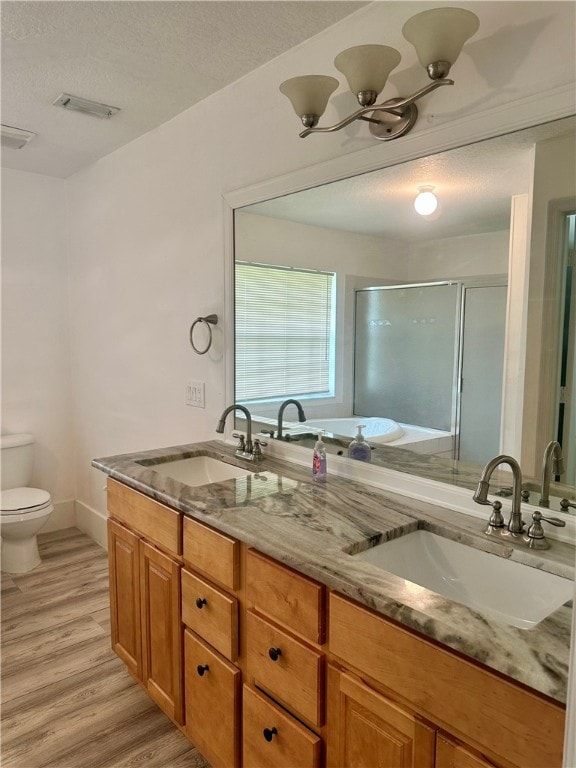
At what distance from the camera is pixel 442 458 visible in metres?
1.61

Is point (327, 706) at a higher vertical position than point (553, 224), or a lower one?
lower

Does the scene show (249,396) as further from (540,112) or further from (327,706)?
(540,112)

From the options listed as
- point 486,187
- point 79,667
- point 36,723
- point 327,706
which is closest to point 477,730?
point 327,706

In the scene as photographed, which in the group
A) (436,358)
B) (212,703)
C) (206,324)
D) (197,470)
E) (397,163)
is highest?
(397,163)

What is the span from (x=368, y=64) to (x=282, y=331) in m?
1.09

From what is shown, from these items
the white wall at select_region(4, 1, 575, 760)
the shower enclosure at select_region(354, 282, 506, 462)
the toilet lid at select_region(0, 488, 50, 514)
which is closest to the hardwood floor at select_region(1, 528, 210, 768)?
the toilet lid at select_region(0, 488, 50, 514)

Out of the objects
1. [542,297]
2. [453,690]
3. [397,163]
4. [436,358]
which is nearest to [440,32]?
[397,163]

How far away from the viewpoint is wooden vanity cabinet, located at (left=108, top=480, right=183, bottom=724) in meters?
1.76

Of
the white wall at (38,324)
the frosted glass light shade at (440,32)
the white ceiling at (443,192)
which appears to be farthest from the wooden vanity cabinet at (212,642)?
the white wall at (38,324)

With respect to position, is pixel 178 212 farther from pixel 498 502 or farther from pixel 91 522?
pixel 91 522

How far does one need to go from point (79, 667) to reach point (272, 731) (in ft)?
4.37

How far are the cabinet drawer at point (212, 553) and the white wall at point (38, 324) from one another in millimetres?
2508

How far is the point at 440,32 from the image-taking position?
1.29 metres

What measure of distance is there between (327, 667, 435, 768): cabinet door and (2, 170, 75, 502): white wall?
10.4ft
